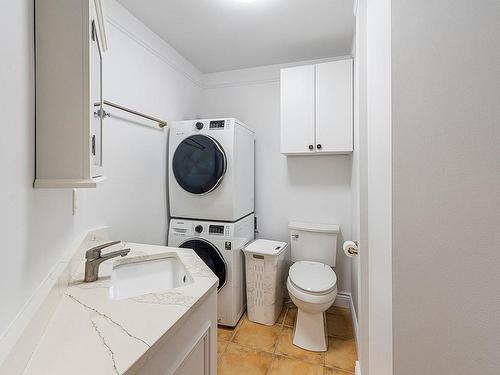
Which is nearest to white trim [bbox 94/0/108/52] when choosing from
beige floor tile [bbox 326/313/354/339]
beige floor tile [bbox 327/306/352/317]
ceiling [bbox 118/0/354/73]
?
ceiling [bbox 118/0/354/73]

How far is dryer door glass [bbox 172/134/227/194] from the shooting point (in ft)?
6.73

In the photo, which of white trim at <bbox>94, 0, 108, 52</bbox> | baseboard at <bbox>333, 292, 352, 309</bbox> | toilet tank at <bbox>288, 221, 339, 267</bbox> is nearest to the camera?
white trim at <bbox>94, 0, 108, 52</bbox>

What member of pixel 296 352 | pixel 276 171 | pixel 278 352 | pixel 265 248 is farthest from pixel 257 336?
pixel 276 171

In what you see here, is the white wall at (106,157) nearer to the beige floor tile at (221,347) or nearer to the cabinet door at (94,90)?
the cabinet door at (94,90)

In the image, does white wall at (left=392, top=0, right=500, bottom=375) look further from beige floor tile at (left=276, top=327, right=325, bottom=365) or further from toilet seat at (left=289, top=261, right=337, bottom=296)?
beige floor tile at (left=276, top=327, right=325, bottom=365)

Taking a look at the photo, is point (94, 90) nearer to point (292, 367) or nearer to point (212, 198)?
point (212, 198)

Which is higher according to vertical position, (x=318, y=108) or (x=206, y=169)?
(x=318, y=108)

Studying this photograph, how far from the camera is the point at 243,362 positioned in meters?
1.71

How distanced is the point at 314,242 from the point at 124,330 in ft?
6.16

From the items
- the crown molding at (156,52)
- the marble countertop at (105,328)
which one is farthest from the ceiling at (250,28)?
the marble countertop at (105,328)

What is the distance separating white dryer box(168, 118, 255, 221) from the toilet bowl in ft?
2.51

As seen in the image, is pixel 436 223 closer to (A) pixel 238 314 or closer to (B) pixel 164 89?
(A) pixel 238 314

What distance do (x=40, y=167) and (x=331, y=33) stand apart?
2.24m

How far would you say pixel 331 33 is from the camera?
2.04 metres
